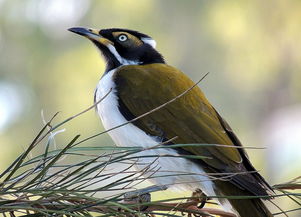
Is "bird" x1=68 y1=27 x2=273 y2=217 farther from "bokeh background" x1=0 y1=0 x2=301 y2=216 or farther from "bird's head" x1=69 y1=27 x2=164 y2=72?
"bokeh background" x1=0 y1=0 x2=301 y2=216

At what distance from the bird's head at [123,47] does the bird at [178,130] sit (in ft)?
0.20

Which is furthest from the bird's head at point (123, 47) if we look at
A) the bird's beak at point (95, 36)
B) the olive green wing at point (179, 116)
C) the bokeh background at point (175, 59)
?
the bokeh background at point (175, 59)

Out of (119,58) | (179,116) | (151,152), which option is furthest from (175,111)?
(119,58)

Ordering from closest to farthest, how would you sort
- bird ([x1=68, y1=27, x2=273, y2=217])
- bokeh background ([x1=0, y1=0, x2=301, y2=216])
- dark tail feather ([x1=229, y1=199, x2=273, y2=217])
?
dark tail feather ([x1=229, y1=199, x2=273, y2=217])
bird ([x1=68, y1=27, x2=273, y2=217])
bokeh background ([x1=0, y1=0, x2=301, y2=216])

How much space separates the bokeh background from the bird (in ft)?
28.3

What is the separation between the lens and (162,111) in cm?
366

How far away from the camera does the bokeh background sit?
13.5 m

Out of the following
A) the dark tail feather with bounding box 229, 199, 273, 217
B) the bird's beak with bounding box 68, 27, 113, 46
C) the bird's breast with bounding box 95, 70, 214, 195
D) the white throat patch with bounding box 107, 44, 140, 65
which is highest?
the bird's beak with bounding box 68, 27, 113, 46

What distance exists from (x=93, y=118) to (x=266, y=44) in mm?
4375

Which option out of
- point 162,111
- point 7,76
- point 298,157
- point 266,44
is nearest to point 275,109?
point 266,44

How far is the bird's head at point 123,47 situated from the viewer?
4242 mm

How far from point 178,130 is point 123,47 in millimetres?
886

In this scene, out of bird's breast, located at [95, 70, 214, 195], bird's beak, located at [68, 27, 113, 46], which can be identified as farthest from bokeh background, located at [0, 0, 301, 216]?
bird's breast, located at [95, 70, 214, 195]

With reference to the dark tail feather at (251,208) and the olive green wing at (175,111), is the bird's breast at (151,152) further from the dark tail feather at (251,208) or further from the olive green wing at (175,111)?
the dark tail feather at (251,208)
